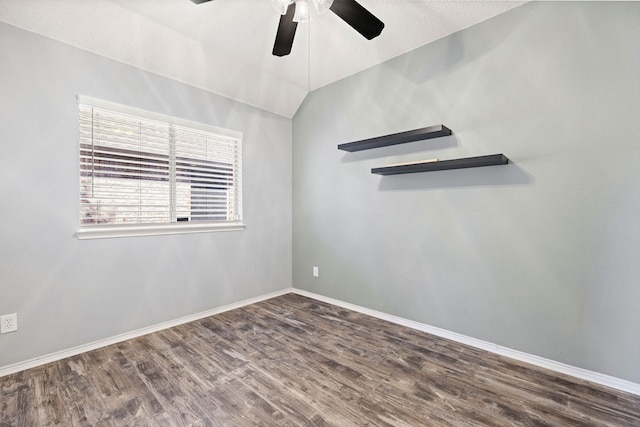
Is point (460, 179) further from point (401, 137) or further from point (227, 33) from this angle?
point (227, 33)

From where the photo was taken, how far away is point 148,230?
8.59ft

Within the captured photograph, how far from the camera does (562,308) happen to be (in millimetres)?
1996

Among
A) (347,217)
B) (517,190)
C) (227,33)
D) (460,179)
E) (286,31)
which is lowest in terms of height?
(347,217)

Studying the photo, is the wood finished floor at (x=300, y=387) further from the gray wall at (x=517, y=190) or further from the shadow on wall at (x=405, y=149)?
the shadow on wall at (x=405, y=149)

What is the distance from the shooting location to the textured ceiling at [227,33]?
2.10 meters

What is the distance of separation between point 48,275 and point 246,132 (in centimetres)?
223

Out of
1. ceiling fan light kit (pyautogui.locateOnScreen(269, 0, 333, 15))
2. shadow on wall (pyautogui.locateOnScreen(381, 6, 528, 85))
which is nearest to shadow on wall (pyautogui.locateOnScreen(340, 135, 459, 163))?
shadow on wall (pyautogui.locateOnScreen(381, 6, 528, 85))

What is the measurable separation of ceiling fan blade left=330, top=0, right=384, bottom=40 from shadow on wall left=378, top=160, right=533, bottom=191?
4.27ft

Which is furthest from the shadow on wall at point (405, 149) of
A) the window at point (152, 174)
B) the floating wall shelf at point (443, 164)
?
the window at point (152, 174)

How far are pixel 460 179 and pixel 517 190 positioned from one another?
0.42m

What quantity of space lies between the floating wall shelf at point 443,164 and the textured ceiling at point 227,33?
114 cm

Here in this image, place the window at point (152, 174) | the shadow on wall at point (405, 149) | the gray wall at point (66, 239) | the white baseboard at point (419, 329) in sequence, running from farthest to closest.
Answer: the shadow on wall at point (405, 149) < the window at point (152, 174) < the gray wall at point (66, 239) < the white baseboard at point (419, 329)

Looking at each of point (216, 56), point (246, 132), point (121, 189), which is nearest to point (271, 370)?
point (121, 189)

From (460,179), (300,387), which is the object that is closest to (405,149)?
(460,179)
